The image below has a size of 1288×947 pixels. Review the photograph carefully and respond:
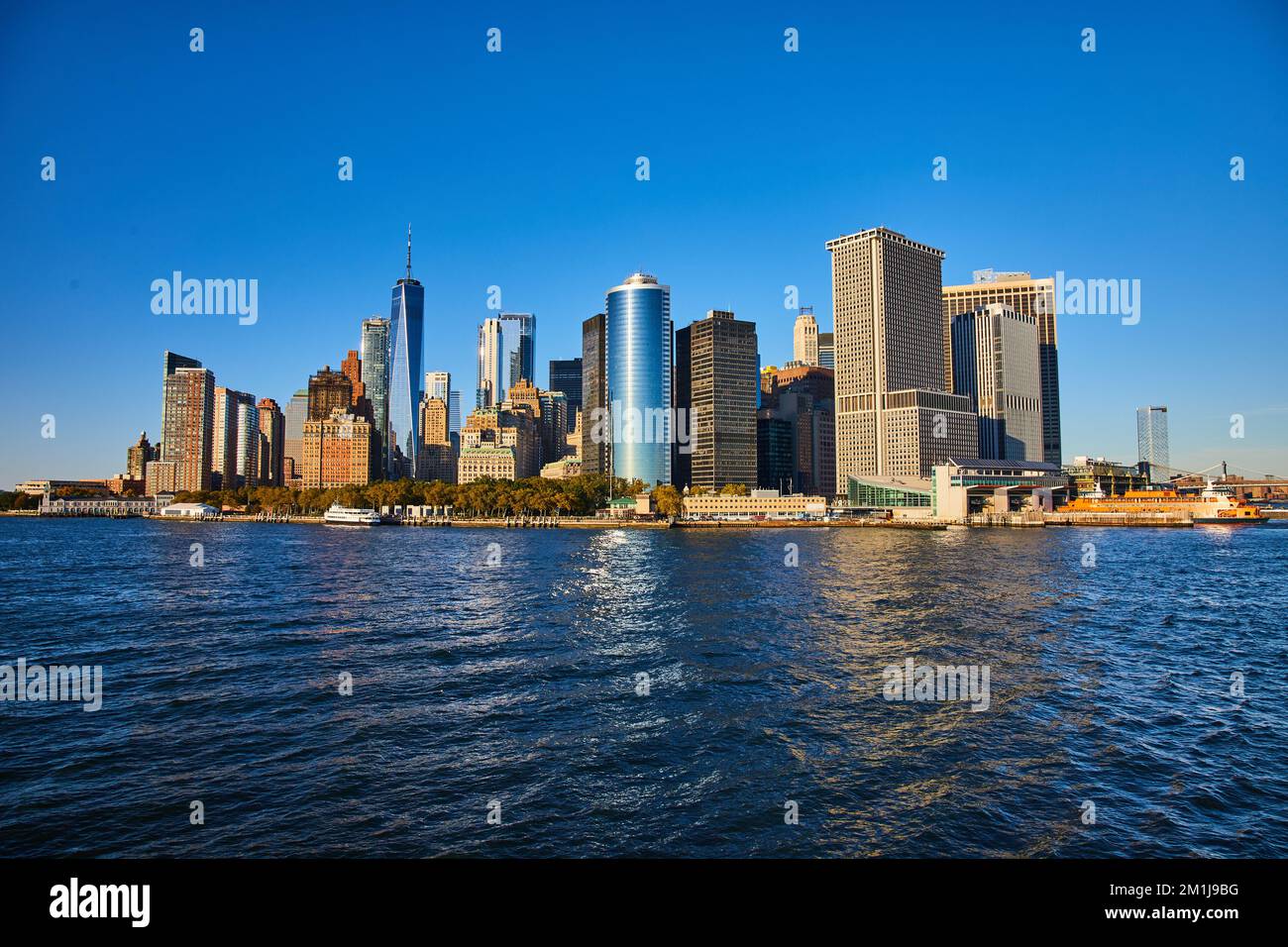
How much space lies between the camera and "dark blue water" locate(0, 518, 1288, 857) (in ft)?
53.1

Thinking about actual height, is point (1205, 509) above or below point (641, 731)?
below

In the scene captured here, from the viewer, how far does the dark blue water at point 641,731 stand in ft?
53.1

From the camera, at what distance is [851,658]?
109ft

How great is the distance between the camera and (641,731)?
75.8 ft

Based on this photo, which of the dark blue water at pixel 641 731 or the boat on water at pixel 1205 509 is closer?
the dark blue water at pixel 641 731

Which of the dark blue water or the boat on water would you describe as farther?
the boat on water

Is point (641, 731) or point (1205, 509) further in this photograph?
point (1205, 509)
